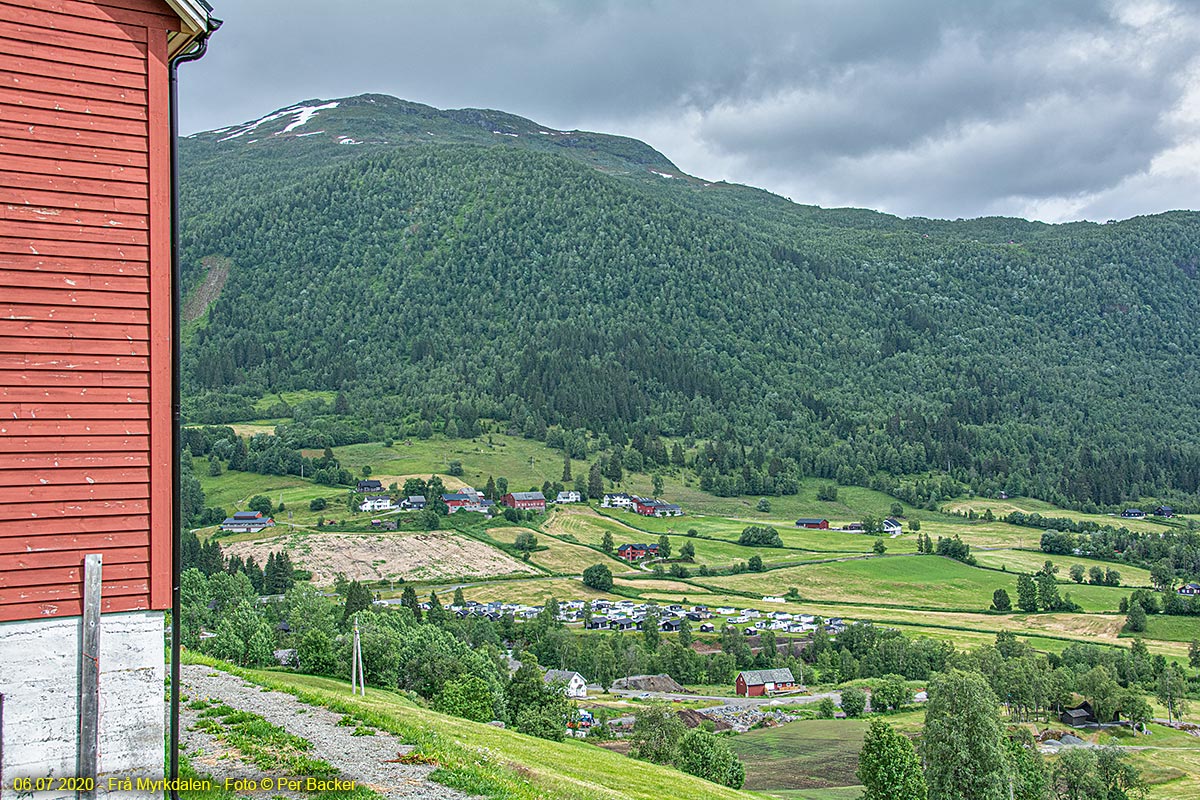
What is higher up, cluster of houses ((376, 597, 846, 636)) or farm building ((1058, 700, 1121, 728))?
cluster of houses ((376, 597, 846, 636))

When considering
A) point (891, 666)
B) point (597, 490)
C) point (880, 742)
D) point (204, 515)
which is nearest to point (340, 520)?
point (204, 515)

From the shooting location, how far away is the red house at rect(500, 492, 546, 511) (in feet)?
580

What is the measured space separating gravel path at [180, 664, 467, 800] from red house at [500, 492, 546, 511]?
152m

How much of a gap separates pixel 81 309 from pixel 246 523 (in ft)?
482

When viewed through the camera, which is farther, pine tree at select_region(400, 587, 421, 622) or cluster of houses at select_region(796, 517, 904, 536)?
cluster of houses at select_region(796, 517, 904, 536)

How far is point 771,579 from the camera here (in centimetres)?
14038

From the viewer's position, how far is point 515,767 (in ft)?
62.8

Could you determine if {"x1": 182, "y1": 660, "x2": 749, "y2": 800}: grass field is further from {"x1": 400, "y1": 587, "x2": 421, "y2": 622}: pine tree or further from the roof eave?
{"x1": 400, "y1": 587, "x2": 421, "y2": 622}: pine tree

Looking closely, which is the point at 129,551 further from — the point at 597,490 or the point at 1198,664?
the point at 597,490

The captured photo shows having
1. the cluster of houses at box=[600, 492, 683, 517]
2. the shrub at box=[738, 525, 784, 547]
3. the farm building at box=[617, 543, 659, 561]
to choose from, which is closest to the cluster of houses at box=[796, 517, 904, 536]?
the shrub at box=[738, 525, 784, 547]

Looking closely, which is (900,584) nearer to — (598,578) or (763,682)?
(598,578)

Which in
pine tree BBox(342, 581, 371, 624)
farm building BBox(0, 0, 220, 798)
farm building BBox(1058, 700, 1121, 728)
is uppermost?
farm building BBox(0, 0, 220, 798)

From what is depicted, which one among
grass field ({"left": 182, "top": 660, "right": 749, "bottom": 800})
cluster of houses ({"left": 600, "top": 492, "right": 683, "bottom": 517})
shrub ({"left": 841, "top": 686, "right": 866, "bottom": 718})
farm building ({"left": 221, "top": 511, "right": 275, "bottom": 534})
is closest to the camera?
grass field ({"left": 182, "top": 660, "right": 749, "bottom": 800})

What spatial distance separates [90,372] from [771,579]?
13572cm
